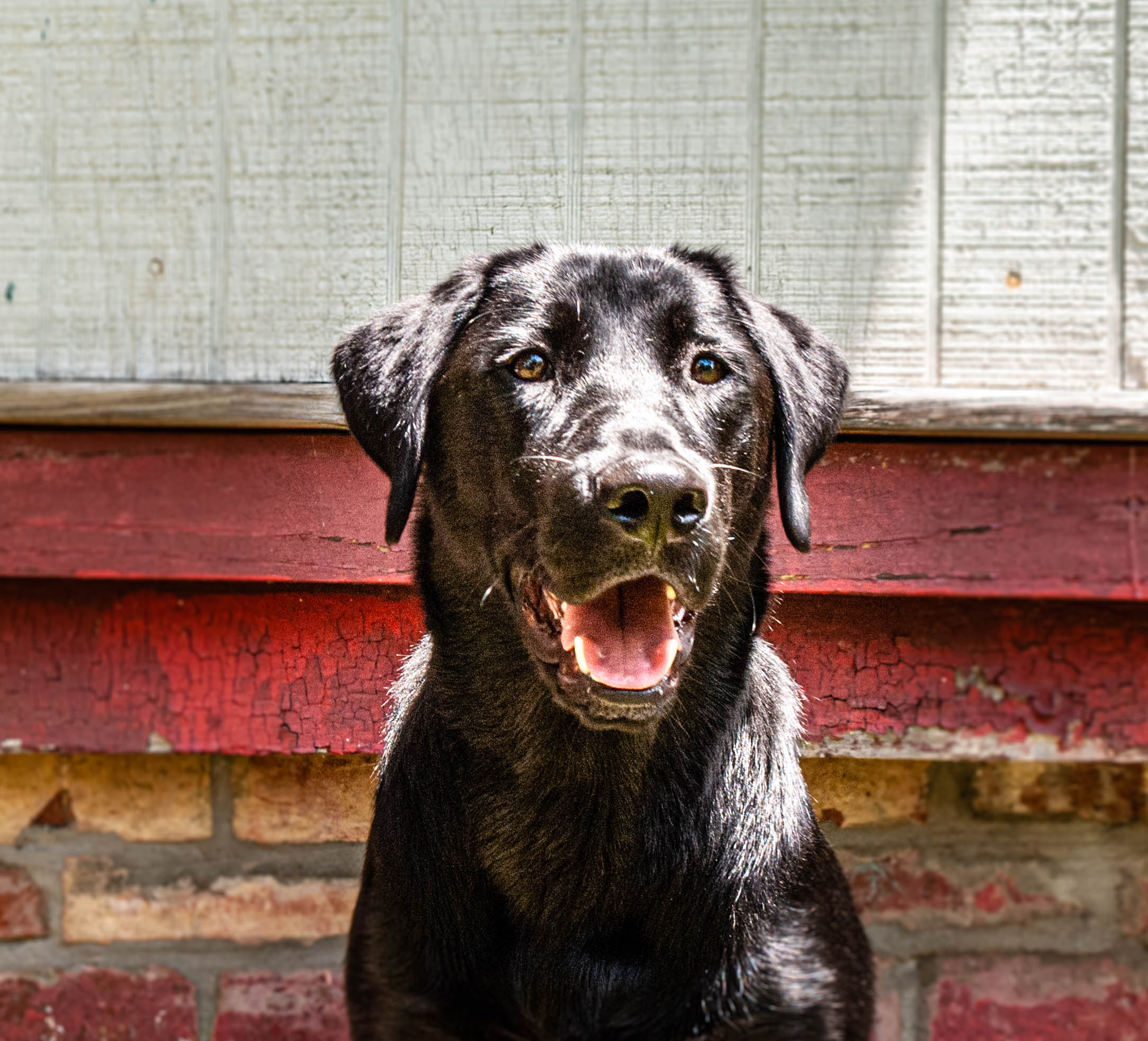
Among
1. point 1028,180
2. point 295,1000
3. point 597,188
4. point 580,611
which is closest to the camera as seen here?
point 580,611

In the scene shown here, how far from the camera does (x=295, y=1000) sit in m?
1.64

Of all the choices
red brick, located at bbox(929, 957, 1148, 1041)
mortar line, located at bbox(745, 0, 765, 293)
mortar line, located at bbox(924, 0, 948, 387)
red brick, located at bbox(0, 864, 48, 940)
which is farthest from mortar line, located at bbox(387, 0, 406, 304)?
red brick, located at bbox(929, 957, 1148, 1041)

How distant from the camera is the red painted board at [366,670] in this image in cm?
141

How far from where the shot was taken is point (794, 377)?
53.0 inches

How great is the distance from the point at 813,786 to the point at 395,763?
0.57 metres

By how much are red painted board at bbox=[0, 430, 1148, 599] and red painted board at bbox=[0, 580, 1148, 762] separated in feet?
0.17

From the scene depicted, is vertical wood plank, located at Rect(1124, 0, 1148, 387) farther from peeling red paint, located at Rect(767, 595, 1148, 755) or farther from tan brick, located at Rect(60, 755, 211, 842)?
tan brick, located at Rect(60, 755, 211, 842)

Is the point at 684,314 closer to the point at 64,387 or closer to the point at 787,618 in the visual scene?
the point at 787,618

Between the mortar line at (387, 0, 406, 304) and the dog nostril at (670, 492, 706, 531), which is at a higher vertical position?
the mortar line at (387, 0, 406, 304)

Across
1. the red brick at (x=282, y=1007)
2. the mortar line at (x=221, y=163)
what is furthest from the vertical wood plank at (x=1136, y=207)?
the red brick at (x=282, y=1007)

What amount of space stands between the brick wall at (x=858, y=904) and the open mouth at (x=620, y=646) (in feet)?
1.72

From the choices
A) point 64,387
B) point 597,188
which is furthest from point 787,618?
point 64,387

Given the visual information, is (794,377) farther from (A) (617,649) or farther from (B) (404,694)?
(B) (404,694)

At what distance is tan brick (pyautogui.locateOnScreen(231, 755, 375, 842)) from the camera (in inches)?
56.2
